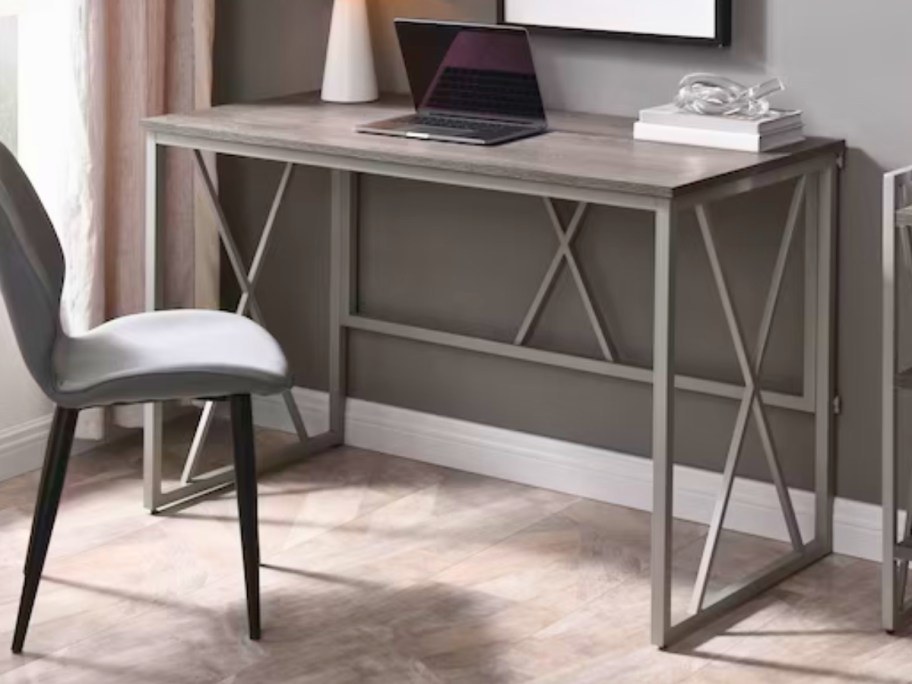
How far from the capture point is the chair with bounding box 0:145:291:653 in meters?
3.06

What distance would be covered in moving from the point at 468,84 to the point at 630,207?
1.72 ft

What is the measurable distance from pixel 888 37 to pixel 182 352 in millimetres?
1415

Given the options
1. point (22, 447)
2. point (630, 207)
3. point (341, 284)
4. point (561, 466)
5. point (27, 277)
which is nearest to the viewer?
point (27, 277)

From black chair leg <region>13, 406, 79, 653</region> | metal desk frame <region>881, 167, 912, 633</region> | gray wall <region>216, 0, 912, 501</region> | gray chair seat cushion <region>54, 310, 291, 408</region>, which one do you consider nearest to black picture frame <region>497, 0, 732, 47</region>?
gray wall <region>216, 0, 912, 501</region>

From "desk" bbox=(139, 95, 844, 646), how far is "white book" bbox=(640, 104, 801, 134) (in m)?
0.06

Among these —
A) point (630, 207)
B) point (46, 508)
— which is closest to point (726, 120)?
point (630, 207)

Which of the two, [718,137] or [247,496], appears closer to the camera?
[247,496]

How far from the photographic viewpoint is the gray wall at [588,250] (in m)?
3.48

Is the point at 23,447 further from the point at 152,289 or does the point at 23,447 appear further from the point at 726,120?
the point at 726,120

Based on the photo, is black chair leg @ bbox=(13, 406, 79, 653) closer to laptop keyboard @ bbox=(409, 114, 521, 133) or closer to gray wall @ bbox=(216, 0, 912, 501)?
laptop keyboard @ bbox=(409, 114, 521, 133)

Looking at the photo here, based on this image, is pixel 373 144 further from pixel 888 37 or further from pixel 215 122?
pixel 888 37

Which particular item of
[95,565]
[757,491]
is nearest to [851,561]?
[757,491]

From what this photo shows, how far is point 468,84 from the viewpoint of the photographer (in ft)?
11.8

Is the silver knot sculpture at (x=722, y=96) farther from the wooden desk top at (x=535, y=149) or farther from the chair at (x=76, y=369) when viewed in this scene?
the chair at (x=76, y=369)
